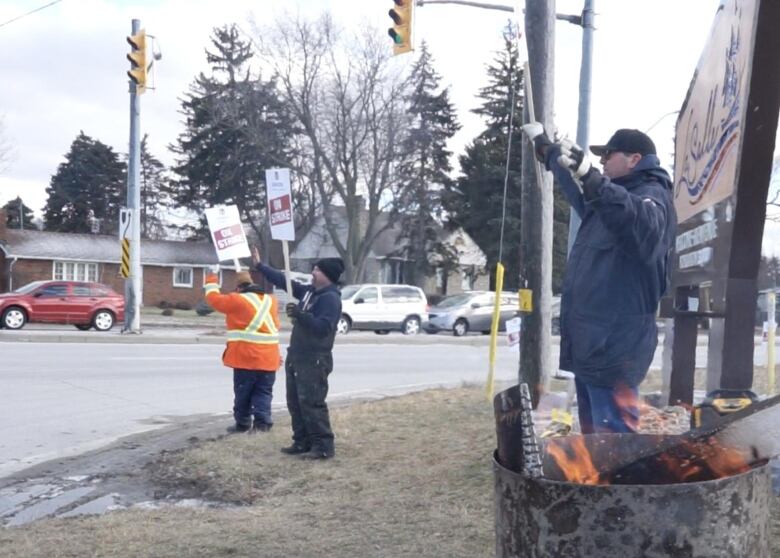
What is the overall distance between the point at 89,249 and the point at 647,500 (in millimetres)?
50360

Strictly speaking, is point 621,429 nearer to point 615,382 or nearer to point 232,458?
point 615,382

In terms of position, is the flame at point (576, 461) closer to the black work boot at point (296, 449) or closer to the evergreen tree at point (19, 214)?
the black work boot at point (296, 449)

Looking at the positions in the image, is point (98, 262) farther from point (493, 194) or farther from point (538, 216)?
point (538, 216)

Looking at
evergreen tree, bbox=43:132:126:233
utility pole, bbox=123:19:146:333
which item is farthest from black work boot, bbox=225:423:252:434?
evergreen tree, bbox=43:132:126:233

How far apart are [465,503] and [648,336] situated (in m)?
2.16

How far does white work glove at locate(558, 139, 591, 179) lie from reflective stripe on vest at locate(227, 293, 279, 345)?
579 cm

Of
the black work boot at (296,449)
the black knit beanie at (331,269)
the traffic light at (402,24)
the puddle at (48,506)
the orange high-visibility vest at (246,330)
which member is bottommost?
the puddle at (48,506)

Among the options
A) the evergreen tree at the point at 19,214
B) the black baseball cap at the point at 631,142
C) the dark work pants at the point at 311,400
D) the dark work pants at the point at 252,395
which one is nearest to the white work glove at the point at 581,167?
the black baseball cap at the point at 631,142

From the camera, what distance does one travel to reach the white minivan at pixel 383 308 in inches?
1204

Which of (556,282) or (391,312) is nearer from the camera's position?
(391,312)

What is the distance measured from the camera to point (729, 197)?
12.9 feet

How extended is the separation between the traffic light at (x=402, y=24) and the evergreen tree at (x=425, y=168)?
31065 mm

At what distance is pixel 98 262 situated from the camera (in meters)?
49.4

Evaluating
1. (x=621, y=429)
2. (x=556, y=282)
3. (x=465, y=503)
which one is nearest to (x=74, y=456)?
(x=465, y=503)
